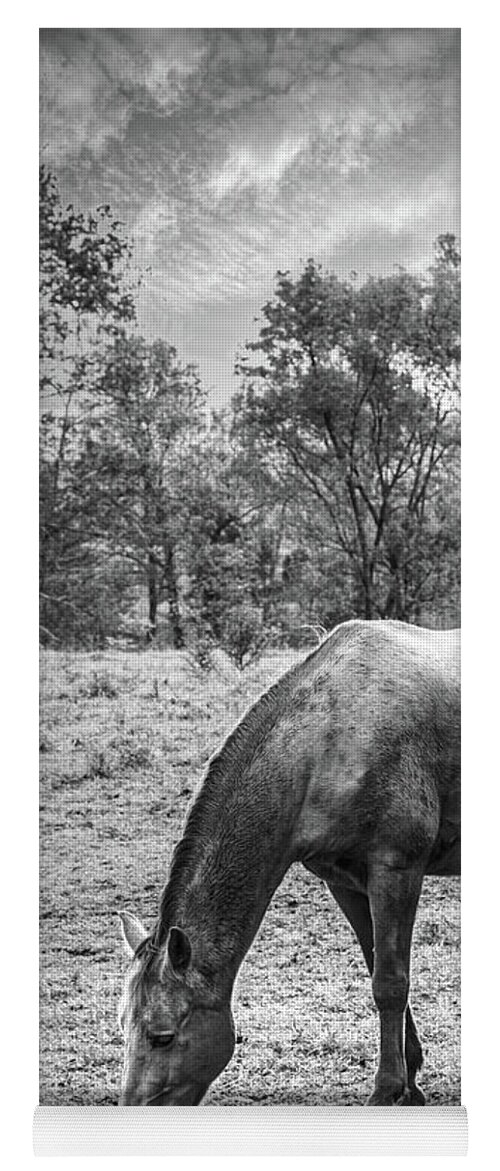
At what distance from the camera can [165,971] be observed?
3.03 meters

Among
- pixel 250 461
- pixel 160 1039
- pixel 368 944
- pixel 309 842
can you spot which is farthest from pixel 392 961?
pixel 250 461

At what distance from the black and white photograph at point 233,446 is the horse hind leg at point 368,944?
0.05 metres

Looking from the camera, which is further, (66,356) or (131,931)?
(66,356)

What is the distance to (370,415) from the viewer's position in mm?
3703

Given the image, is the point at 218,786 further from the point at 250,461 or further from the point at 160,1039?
the point at 250,461

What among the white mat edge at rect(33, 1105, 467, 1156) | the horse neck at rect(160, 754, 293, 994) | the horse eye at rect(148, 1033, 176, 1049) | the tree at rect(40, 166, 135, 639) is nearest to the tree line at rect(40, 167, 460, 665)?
the tree at rect(40, 166, 135, 639)

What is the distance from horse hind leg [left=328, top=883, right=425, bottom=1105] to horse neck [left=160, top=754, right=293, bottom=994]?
304 mm

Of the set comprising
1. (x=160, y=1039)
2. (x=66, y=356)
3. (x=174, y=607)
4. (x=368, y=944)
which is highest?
(x=66, y=356)

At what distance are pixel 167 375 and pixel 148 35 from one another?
104 cm

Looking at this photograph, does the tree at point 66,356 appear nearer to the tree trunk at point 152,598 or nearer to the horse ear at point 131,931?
the tree trunk at point 152,598

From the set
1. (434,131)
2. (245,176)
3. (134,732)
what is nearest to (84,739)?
(134,732)

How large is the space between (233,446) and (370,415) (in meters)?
0.44

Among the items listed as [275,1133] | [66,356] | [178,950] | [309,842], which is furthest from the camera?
[66,356]
